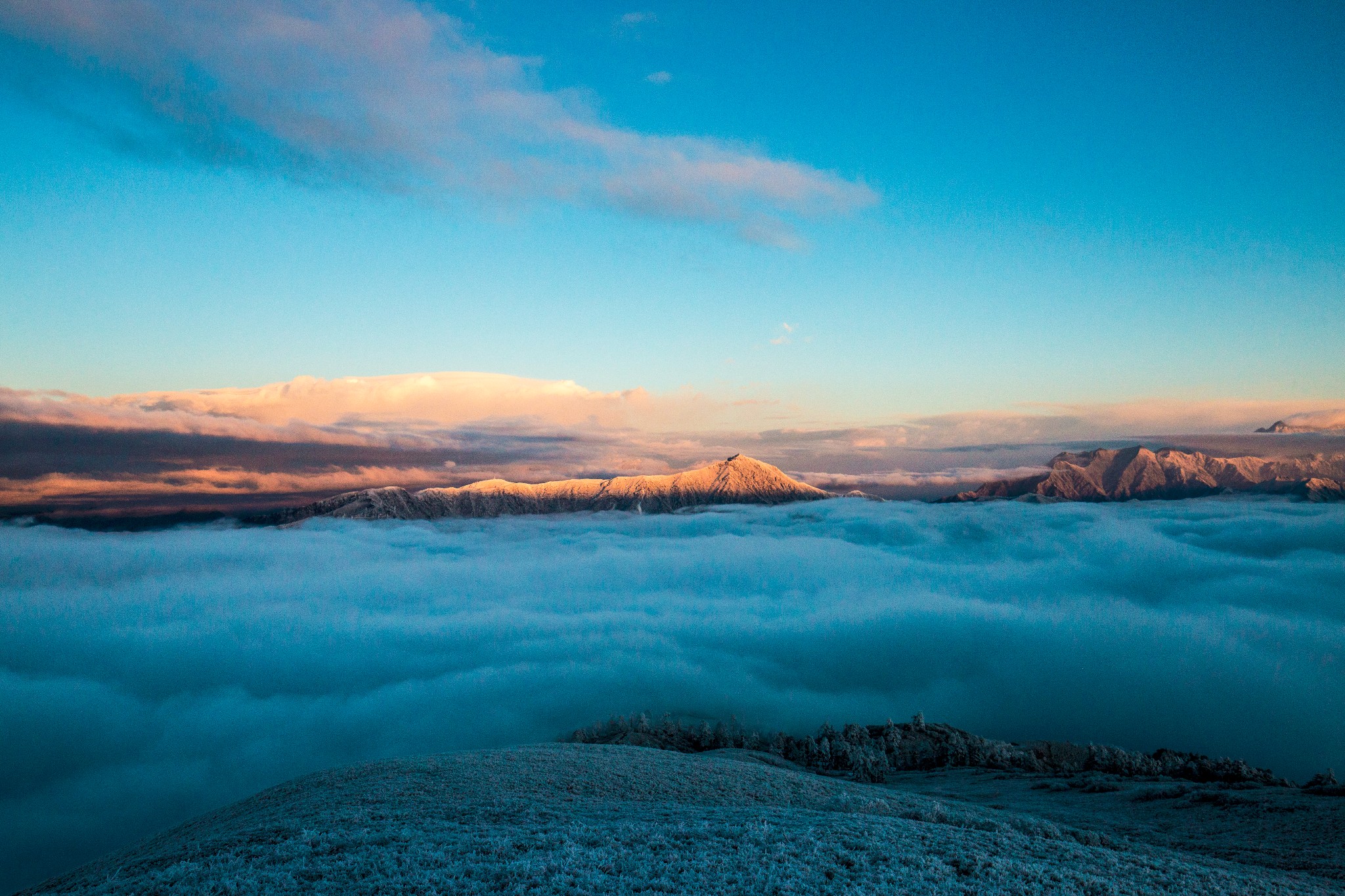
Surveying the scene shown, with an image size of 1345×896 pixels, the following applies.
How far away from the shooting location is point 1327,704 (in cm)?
17738

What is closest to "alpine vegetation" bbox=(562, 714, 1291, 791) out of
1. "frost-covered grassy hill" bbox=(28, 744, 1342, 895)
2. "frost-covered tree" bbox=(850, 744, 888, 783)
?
"frost-covered tree" bbox=(850, 744, 888, 783)

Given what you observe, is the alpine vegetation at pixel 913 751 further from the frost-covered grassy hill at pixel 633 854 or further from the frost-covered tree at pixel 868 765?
the frost-covered grassy hill at pixel 633 854

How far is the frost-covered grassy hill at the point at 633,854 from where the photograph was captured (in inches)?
720

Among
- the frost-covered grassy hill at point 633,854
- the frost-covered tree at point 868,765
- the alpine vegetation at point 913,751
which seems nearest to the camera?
the frost-covered grassy hill at point 633,854

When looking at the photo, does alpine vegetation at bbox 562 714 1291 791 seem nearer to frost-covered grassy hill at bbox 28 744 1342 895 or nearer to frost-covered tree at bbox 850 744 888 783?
frost-covered tree at bbox 850 744 888 783

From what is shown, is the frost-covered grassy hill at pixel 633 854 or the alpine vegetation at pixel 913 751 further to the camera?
the alpine vegetation at pixel 913 751

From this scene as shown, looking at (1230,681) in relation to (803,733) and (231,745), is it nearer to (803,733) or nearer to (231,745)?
(803,733)

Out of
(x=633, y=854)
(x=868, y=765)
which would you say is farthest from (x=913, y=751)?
(x=633, y=854)

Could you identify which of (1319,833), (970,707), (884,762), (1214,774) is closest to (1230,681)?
(970,707)

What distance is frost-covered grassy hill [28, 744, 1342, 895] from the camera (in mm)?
18281

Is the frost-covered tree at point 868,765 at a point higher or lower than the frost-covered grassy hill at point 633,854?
lower

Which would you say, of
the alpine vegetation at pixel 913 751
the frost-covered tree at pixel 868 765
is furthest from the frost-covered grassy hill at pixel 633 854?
the frost-covered tree at pixel 868 765

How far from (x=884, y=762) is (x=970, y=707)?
111 m

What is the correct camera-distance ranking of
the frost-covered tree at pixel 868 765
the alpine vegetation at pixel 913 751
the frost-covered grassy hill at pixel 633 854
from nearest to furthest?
the frost-covered grassy hill at pixel 633 854 < the alpine vegetation at pixel 913 751 < the frost-covered tree at pixel 868 765
